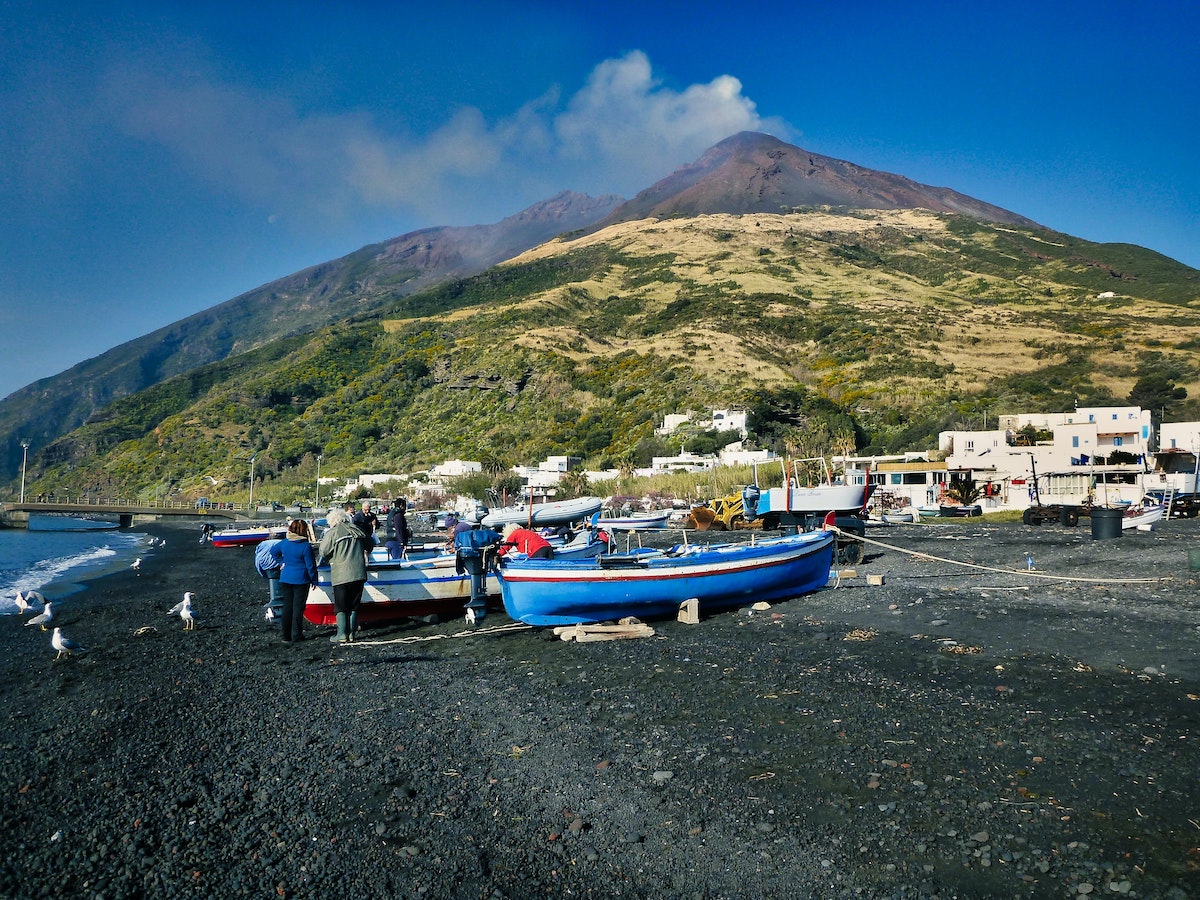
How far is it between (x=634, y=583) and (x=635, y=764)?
18.5 feet

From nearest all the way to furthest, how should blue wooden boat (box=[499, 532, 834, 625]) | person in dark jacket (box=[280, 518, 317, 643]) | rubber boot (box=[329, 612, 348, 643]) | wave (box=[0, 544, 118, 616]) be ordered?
person in dark jacket (box=[280, 518, 317, 643]) → rubber boot (box=[329, 612, 348, 643]) → blue wooden boat (box=[499, 532, 834, 625]) → wave (box=[0, 544, 118, 616])

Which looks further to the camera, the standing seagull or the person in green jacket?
the standing seagull

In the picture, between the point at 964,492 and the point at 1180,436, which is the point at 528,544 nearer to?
the point at 964,492

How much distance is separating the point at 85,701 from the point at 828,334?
99.3 m

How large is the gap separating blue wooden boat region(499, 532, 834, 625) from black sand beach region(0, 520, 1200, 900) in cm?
80

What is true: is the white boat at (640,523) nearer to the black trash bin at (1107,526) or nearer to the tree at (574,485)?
the black trash bin at (1107,526)

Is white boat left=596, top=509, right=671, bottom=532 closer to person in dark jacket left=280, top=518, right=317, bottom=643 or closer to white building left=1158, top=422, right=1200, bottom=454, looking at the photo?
person in dark jacket left=280, top=518, right=317, bottom=643

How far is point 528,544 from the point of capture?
40.7ft

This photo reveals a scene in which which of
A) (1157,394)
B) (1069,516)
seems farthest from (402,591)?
(1157,394)

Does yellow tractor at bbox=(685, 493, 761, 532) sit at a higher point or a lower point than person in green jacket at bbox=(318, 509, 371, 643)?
lower

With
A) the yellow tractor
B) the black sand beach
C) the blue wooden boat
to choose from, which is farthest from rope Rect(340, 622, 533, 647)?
the yellow tractor

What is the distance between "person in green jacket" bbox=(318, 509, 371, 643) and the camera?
1070 cm

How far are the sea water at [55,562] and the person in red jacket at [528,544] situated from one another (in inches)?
460

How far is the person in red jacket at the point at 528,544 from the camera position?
12344mm
